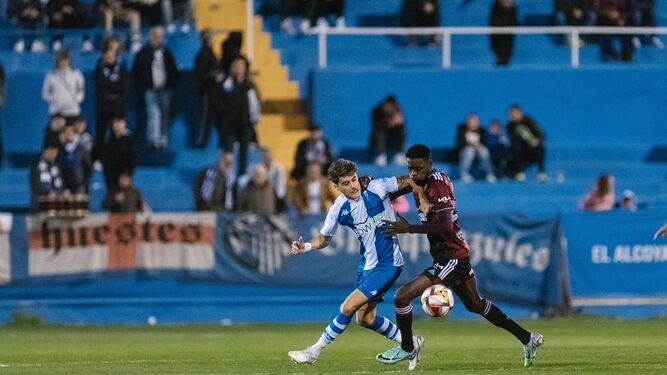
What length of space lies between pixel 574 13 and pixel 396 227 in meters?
18.0

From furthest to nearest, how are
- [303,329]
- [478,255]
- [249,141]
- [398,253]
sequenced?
1. [249,141]
2. [478,255]
3. [303,329]
4. [398,253]

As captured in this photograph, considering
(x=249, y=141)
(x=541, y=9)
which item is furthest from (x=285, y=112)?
(x=541, y=9)

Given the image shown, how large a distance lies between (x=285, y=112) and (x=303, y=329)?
9.46 m

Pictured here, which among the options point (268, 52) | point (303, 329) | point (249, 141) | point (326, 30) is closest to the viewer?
point (303, 329)

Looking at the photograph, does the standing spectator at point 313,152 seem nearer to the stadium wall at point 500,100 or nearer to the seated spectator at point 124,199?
the seated spectator at point 124,199

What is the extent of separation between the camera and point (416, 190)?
47.7 ft

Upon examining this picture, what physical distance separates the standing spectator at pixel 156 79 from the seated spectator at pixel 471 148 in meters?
5.16

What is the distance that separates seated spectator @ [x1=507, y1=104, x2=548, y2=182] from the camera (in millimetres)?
28719

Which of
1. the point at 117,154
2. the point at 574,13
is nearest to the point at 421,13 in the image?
the point at 574,13

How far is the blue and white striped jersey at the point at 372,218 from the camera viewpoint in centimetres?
1478

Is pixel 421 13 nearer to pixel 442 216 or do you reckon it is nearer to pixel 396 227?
pixel 442 216

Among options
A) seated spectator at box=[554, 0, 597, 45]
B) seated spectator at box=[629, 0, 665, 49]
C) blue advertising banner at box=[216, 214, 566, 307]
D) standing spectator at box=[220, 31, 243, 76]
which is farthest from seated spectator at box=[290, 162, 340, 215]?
seated spectator at box=[629, 0, 665, 49]

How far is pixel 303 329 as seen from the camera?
22.2 metres

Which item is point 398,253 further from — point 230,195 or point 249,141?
point 249,141
